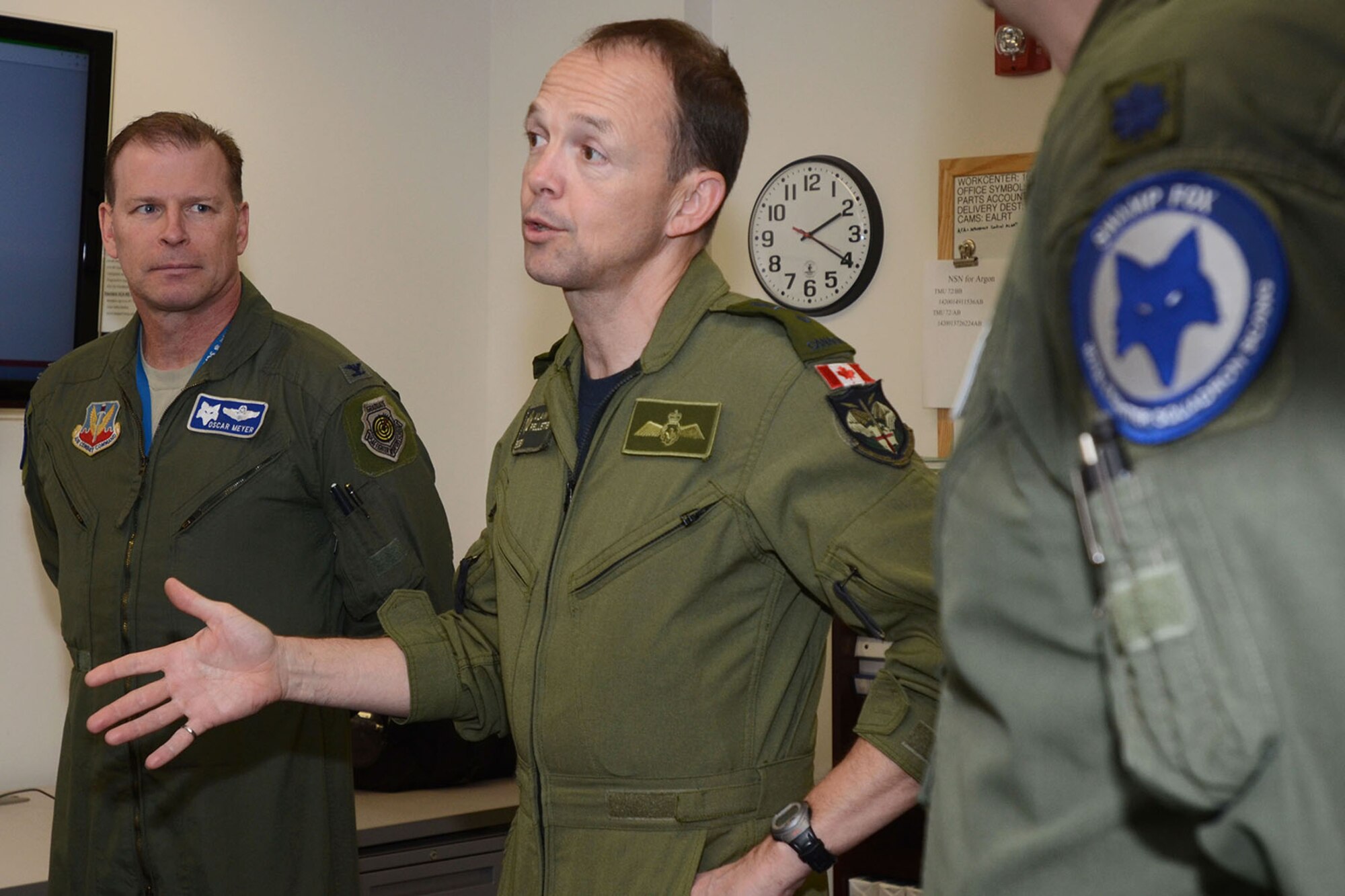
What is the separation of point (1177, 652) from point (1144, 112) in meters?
0.24

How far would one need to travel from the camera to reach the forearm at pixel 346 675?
1.55 metres

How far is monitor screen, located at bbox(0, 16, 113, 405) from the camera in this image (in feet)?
9.51

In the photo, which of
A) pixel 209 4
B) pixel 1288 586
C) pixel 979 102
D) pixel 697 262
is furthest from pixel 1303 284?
pixel 209 4

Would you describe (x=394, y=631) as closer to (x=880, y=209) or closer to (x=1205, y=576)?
(x=1205, y=576)

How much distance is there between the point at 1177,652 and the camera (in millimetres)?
548

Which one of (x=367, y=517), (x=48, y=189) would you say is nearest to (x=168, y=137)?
(x=48, y=189)

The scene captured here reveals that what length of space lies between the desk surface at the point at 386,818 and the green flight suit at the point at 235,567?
29 cm

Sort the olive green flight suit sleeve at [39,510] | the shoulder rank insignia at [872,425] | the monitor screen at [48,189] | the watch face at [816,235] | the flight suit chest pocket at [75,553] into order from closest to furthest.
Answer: the shoulder rank insignia at [872,425]
the flight suit chest pocket at [75,553]
the olive green flight suit sleeve at [39,510]
the monitor screen at [48,189]
the watch face at [816,235]

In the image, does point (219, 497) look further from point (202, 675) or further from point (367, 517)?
point (202, 675)

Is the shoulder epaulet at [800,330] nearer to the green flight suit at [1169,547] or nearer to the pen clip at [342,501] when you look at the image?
the green flight suit at [1169,547]

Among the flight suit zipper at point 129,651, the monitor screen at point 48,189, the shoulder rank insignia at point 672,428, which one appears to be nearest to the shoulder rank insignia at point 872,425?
the shoulder rank insignia at point 672,428

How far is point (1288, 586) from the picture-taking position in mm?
534

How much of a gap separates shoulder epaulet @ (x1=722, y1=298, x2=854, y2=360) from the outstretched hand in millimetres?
677

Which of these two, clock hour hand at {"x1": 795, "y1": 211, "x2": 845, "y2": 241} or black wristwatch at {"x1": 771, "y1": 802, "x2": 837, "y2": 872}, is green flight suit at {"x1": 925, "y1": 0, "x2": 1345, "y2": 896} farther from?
clock hour hand at {"x1": 795, "y1": 211, "x2": 845, "y2": 241}
